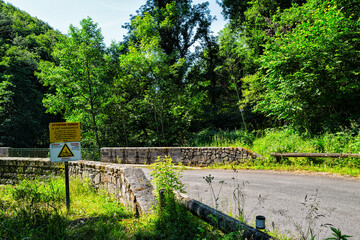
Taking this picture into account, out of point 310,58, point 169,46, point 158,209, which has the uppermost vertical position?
point 169,46

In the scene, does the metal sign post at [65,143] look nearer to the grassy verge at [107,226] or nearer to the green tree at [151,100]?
the grassy verge at [107,226]

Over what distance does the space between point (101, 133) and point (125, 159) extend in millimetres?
6957

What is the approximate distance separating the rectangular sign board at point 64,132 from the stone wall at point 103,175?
56.8 inches

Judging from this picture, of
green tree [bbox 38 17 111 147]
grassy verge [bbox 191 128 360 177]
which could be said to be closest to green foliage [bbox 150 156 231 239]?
grassy verge [bbox 191 128 360 177]

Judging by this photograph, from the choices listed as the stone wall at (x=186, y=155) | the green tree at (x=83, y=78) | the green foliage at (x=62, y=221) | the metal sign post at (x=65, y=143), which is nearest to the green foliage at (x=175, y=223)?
the green foliage at (x=62, y=221)

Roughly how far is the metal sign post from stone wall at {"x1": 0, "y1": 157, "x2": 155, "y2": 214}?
1.20 m

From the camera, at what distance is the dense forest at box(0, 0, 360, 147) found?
946 cm

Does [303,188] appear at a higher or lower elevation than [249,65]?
lower

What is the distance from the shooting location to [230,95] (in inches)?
989

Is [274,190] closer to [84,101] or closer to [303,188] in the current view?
[303,188]

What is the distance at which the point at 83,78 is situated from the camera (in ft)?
56.6

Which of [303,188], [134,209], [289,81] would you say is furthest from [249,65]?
[134,209]

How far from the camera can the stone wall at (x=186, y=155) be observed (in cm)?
958

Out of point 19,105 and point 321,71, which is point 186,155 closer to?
point 321,71
